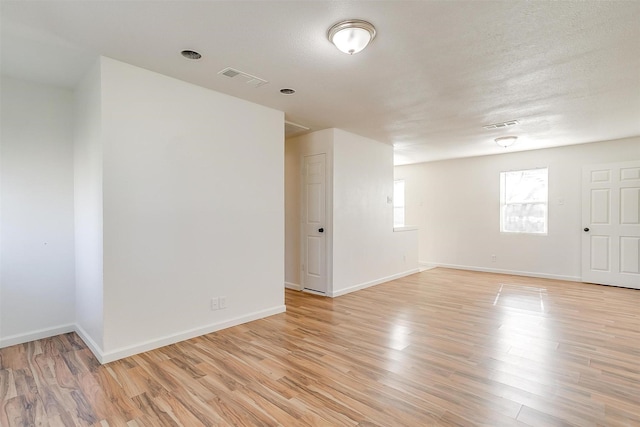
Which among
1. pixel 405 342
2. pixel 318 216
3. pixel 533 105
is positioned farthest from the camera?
pixel 318 216

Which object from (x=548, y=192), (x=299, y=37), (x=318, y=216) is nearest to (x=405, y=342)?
(x=318, y=216)

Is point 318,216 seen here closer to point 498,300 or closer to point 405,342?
point 405,342

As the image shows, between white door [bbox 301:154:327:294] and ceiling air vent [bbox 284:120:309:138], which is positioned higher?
ceiling air vent [bbox 284:120:309:138]

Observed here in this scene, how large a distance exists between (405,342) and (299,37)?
2.85 m

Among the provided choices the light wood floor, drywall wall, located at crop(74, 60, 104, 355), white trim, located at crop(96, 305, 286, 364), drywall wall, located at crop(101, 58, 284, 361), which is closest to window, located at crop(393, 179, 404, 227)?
the light wood floor

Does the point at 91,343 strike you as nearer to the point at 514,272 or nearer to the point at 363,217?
the point at 363,217

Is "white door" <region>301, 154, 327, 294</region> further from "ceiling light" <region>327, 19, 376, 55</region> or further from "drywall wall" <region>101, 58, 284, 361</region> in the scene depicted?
"ceiling light" <region>327, 19, 376, 55</region>

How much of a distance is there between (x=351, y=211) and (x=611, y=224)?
180 inches

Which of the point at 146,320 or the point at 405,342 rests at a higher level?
the point at 146,320

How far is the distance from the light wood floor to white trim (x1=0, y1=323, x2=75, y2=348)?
101 mm

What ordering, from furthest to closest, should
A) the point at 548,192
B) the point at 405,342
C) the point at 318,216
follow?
the point at 548,192 → the point at 318,216 → the point at 405,342

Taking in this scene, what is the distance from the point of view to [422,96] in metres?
3.47

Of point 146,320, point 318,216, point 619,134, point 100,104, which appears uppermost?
point 619,134

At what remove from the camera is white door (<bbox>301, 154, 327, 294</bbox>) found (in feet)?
16.3
